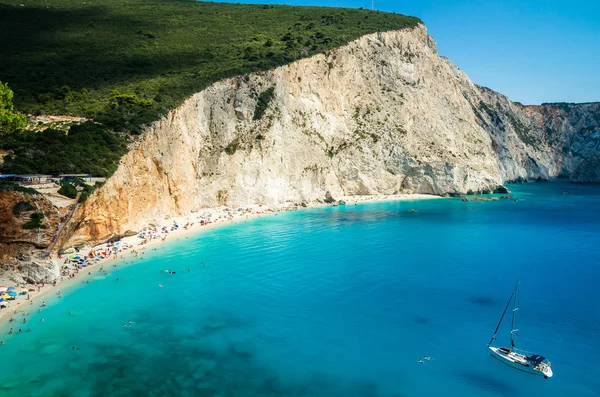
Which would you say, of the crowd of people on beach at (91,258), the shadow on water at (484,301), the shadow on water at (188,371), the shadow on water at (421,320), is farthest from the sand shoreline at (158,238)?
the shadow on water at (484,301)

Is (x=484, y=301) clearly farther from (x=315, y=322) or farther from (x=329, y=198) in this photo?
(x=329, y=198)

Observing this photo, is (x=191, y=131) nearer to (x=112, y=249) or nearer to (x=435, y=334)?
(x=112, y=249)

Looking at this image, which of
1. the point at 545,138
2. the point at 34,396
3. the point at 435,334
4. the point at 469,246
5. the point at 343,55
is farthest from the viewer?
the point at 545,138

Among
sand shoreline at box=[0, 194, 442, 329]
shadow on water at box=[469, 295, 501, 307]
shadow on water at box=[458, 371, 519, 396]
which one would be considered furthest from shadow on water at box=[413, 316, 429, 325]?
sand shoreline at box=[0, 194, 442, 329]

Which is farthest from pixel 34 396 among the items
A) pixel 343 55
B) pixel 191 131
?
pixel 343 55

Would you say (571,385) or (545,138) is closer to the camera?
(571,385)

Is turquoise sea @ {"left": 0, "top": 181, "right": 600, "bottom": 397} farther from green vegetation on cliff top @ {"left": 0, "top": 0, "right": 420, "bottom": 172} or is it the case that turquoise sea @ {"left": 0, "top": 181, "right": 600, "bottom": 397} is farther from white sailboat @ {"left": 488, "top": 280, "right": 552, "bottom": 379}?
green vegetation on cliff top @ {"left": 0, "top": 0, "right": 420, "bottom": 172}

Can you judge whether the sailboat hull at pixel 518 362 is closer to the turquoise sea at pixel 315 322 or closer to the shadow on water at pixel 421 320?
the turquoise sea at pixel 315 322
